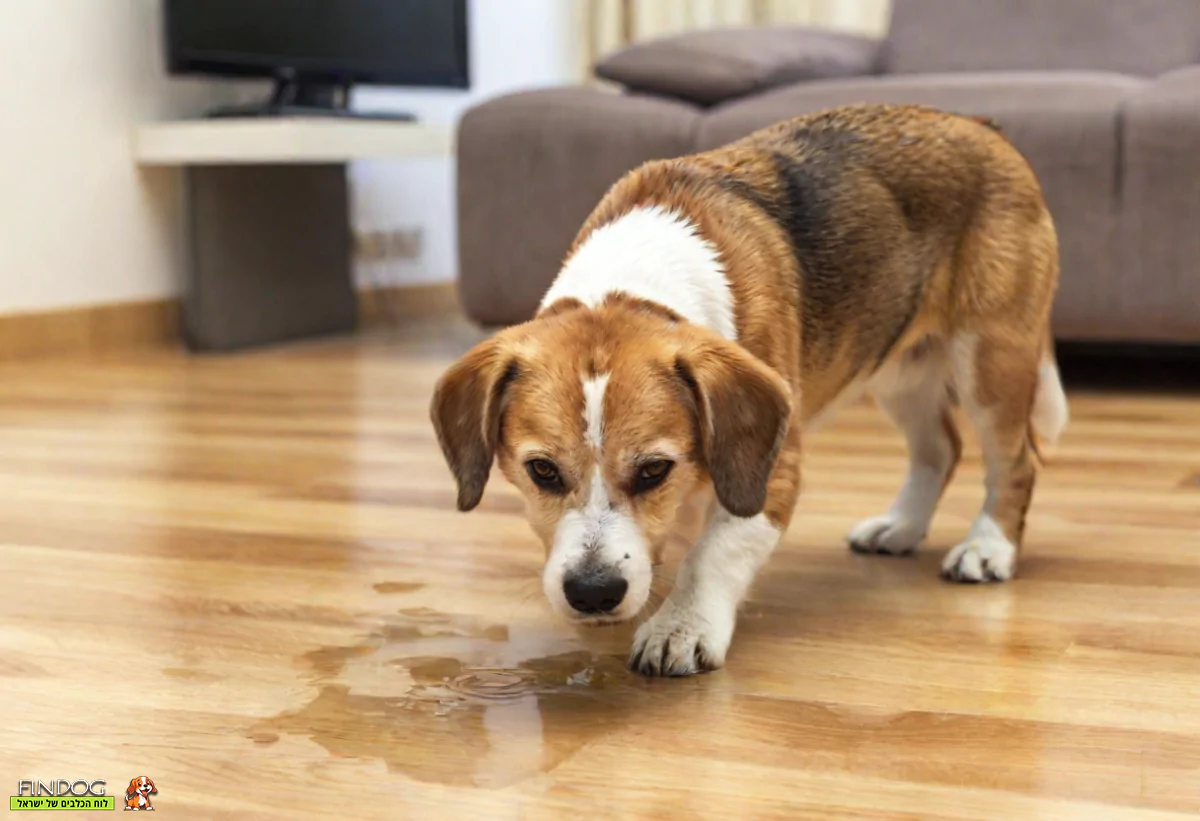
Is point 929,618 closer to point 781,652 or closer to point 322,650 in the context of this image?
point 781,652

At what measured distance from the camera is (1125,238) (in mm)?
3945

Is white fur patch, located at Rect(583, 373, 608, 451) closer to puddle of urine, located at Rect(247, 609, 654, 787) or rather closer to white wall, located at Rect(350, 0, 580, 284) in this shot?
puddle of urine, located at Rect(247, 609, 654, 787)

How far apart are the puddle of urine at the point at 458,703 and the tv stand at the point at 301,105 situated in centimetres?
342

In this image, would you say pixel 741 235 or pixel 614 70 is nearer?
pixel 741 235

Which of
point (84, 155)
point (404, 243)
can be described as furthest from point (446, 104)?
point (84, 155)

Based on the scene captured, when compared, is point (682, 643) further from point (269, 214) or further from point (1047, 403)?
point (269, 214)

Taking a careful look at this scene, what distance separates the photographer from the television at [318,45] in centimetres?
493

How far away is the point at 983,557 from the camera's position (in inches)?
89.0

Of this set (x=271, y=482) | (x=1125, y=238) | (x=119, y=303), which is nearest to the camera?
(x=271, y=482)

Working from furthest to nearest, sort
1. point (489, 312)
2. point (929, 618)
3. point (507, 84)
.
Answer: point (507, 84) → point (489, 312) → point (929, 618)

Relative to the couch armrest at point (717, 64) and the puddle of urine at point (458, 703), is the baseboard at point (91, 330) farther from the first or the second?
the puddle of urine at point (458, 703)

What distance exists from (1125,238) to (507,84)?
3.78 metres

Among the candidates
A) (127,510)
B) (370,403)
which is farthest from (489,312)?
(127,510)

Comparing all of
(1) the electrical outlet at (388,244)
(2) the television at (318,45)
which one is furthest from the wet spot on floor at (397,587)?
(1) the electrical outlet at (388,244)
